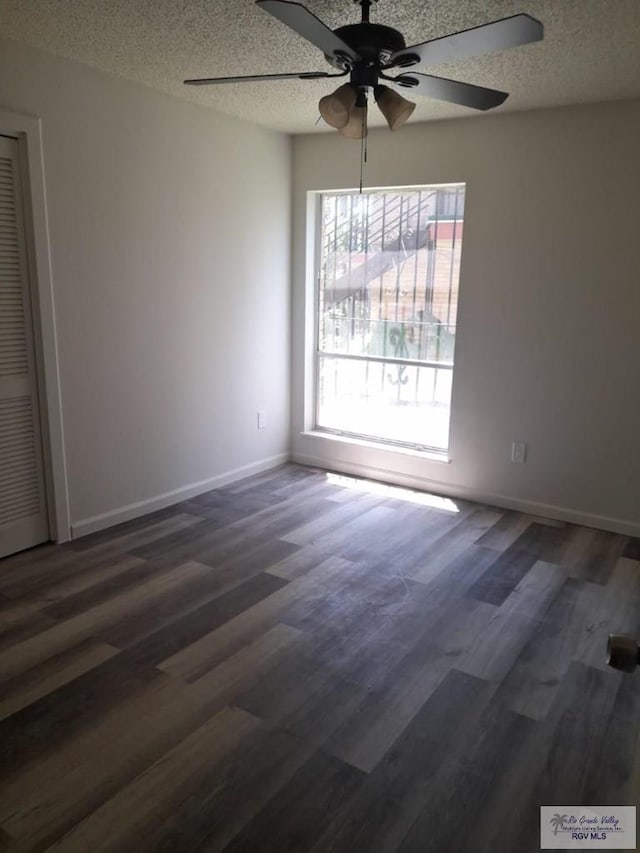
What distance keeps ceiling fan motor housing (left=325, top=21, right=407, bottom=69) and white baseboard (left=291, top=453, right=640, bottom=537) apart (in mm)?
2866

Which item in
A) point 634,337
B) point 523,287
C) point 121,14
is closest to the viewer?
point 121,14

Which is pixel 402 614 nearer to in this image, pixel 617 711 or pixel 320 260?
pixel 617 711

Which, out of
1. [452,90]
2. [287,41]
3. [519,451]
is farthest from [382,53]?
[519,451]

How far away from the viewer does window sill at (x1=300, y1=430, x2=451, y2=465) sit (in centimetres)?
445

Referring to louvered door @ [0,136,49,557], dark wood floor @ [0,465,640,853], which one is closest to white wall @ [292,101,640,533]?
dark wood floor @ [0,465,640,853]

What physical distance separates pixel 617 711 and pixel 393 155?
3.49m

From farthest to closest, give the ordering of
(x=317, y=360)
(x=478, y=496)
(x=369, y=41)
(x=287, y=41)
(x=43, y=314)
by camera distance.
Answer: (x=317, y=360) → (x=478, y=496) → (x=43, y=314) → (x=287, y=41) → (x=369, y=41)

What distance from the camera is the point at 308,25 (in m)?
1.80

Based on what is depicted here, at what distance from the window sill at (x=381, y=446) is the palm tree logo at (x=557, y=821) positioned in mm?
2738

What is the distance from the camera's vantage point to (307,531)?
3.70m

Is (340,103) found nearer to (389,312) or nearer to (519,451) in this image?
(389,312)

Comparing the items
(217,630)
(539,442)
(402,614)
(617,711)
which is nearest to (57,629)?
(217,630)

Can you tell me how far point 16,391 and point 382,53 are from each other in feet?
7.60

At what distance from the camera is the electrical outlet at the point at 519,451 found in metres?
4.03
